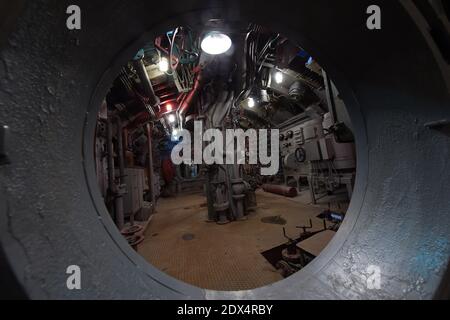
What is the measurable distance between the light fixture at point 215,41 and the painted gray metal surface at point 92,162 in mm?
941

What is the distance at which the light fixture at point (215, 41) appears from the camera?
175 centimetres

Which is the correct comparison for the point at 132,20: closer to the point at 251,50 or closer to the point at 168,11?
the point at 168,11

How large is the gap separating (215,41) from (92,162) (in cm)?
171

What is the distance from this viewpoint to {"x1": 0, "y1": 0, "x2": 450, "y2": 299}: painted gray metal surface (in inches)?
20.3

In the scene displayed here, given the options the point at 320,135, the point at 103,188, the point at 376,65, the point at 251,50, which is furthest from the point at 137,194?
the point at 320,135

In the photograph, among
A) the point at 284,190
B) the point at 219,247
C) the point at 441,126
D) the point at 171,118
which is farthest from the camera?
the point at 284,190

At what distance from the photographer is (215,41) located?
5.99 ft

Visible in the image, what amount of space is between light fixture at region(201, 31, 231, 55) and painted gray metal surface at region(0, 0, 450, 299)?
94 cm

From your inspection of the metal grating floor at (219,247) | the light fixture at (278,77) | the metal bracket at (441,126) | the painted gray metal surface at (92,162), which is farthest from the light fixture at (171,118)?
the metal bracket at (441,126)

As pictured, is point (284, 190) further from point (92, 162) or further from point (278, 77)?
point (92, 162)

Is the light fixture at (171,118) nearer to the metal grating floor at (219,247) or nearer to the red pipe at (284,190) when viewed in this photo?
the metal grating floor at (219,247)

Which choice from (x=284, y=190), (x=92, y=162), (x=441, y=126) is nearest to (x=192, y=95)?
(x=92, y=162)

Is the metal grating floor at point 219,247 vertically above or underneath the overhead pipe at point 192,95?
underneath
